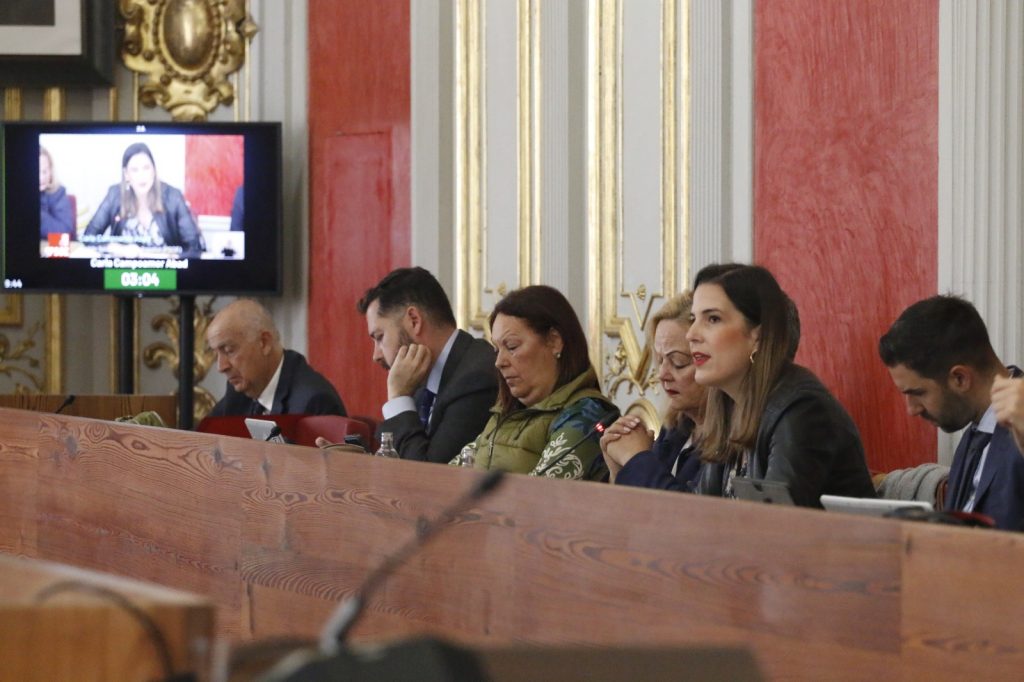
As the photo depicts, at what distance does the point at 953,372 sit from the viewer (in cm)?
334

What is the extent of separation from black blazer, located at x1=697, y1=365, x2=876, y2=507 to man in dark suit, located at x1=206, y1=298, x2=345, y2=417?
246cm

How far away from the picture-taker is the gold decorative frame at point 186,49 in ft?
25.8

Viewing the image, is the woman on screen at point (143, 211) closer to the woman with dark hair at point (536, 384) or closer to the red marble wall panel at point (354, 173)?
the red marble wall panel at point (354, 173)

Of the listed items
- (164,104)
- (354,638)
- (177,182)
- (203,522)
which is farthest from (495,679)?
(164,104)

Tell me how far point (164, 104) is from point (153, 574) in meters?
4.61

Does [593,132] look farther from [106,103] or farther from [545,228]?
[106,103]

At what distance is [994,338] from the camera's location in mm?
3836

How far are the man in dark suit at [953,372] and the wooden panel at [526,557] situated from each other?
113 centimetres

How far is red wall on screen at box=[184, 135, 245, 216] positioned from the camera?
7.39 m

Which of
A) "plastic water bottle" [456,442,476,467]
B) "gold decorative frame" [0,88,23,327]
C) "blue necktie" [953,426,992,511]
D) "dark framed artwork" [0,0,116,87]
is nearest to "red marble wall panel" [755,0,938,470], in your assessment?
"blue necktie" [953,426,992,511]

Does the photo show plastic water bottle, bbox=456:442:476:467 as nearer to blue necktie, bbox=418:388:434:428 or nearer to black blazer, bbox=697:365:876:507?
blue necktie, bbox=418:388:434:428

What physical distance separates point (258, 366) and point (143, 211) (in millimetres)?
2009

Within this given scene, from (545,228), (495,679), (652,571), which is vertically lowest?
(652,571)

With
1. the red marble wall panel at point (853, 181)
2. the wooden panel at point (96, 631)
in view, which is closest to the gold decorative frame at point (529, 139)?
the red marble wall panel at point (853, 181)
